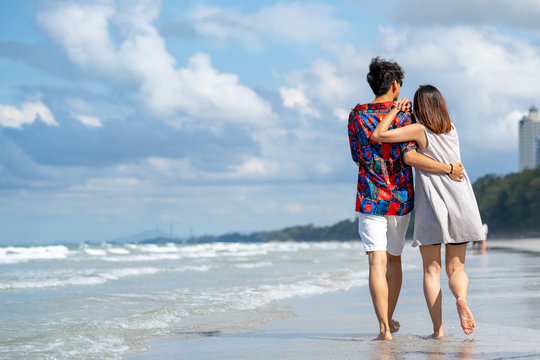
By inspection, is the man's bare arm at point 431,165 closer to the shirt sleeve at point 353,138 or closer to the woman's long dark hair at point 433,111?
the woman's long dark hair at point 433,111

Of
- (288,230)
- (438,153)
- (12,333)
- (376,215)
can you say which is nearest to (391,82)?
(438,153)

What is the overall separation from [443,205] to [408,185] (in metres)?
0.27

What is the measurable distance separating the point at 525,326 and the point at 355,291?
179 inches

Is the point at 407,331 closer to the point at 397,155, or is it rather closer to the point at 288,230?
the point at 397,155

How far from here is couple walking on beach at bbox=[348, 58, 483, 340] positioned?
420 cm

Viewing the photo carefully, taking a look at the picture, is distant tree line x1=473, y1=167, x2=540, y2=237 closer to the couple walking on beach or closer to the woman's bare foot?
the couple walking on beach

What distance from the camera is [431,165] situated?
13.8 feet

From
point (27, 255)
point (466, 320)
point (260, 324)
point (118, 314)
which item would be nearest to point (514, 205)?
point (27, 255)

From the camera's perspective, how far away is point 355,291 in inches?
356

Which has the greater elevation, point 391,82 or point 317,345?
point 391,82

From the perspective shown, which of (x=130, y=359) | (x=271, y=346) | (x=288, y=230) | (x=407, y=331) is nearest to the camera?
(x=130, y=359)

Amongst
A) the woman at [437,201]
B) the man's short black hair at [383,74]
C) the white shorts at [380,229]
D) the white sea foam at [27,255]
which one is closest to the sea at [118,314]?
the white shorts at [380,229]

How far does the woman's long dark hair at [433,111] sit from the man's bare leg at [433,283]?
0.80 meters

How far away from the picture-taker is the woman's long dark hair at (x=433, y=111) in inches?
168
